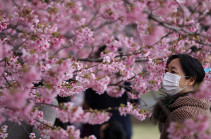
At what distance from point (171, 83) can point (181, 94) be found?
0.14 metres

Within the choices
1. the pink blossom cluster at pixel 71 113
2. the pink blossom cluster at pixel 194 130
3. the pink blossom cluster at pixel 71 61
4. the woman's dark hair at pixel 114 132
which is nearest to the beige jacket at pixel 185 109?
the pink blossom cluster at pixel 71 61

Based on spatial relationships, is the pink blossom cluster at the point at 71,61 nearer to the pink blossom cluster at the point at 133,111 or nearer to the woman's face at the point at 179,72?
the pink blossom cluster at the point at 133,111

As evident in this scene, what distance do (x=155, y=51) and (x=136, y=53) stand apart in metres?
0.33

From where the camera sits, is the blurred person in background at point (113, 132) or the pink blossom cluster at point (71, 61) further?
the blurred person in background at point (113, 132)

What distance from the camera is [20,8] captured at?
318 cm

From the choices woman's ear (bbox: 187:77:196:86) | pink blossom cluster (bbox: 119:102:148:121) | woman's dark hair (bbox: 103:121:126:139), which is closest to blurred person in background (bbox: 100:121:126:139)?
woman's dark hair (bbox: 103:121:126:139)

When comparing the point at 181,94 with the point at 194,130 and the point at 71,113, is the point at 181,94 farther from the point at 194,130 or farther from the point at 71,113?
the point at 71,113

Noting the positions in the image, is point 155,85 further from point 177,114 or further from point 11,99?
point 11,99

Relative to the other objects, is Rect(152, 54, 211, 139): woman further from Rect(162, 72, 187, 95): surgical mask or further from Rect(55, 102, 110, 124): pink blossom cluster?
Rect(55, 102, 110, 124): pink blossom cluster

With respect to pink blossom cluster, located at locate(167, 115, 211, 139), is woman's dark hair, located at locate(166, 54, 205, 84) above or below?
above

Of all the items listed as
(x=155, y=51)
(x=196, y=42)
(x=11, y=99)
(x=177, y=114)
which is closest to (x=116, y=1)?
(x=155, y=51)

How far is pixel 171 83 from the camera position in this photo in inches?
97.7

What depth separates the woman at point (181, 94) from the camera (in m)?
2.14

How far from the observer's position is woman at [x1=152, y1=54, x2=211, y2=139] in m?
2.14
